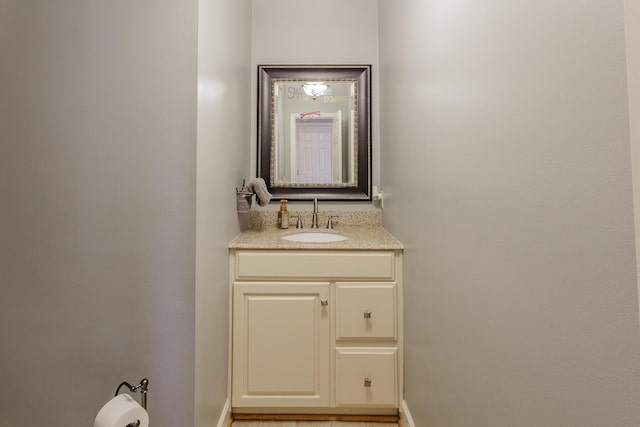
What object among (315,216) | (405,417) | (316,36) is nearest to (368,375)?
(405,417)

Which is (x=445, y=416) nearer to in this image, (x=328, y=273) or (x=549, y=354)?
(x=549, y=354)

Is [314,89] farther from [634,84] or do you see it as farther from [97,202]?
[634,84]

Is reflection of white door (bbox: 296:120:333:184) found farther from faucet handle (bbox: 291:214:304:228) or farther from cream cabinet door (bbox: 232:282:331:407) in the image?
cream cabinet door (bbox: 232:282:331:407)

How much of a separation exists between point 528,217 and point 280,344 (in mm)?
1246

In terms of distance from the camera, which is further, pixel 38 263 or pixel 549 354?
pixel 38 263

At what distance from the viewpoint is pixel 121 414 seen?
2.74 feet

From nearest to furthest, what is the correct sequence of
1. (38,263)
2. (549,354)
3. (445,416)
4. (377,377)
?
(549,354)
(445,416)
(38,263)
(377,377)

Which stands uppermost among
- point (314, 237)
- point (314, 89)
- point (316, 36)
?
point (316, 36)

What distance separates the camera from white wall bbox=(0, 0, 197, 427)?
1.02 m

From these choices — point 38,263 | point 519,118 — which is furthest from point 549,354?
point 38,263

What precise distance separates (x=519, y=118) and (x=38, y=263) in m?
1.47

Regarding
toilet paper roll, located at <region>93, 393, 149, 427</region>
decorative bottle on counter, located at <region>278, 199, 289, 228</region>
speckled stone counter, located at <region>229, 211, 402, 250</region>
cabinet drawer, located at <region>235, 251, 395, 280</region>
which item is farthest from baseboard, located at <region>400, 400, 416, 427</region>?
decorative bottle on counter, located at <region>278, 199, 289, 228</region>

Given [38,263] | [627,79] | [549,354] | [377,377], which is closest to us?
[627,79]

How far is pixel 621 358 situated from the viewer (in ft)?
1.31
